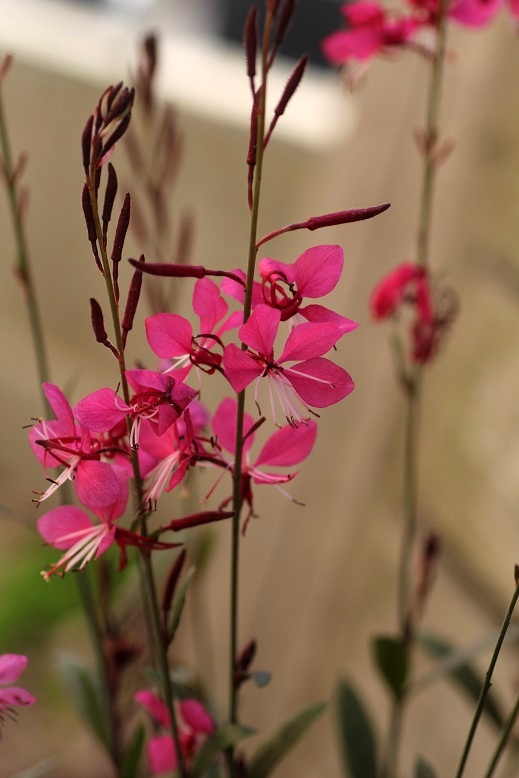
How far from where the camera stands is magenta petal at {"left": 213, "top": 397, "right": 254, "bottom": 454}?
1.20ft

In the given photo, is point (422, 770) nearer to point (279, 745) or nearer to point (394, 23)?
point (279, 745)

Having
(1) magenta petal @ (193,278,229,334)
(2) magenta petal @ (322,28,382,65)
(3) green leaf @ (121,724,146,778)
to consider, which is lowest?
(3) green leaf @ (121,724,146,778)

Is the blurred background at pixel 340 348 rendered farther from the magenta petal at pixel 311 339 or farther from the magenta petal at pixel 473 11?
the magenta petal at pixel 311 339

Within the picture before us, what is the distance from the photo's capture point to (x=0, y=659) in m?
0.34

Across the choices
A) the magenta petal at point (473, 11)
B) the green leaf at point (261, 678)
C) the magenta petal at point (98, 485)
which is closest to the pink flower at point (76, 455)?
the magenta petal at point (98, 485)

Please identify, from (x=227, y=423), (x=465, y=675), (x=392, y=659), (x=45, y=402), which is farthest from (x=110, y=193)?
(x=465, y=675)

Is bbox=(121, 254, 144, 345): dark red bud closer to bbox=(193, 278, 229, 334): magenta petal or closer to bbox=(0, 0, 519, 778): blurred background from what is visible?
bbox=(193, 278, 229, 334): magenta petal

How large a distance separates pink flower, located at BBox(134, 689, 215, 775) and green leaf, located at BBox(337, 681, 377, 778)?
5.9 inches

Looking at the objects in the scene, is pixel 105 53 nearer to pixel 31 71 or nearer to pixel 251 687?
pixel 31 71

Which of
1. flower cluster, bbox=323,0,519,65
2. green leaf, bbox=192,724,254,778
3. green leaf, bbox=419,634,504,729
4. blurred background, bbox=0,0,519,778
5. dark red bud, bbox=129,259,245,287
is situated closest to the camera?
dark red bud, bbox=129,259,245,287

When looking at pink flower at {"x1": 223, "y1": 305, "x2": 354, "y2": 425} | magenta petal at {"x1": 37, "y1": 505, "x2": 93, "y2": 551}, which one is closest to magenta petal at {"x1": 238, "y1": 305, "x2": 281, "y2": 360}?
pink flower at {"x1": 223, "y1": 305, "x2": 354, "y2": 425}

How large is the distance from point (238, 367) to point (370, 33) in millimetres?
298

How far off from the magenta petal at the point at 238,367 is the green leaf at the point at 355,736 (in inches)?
14.3

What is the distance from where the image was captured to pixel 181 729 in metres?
0.50
